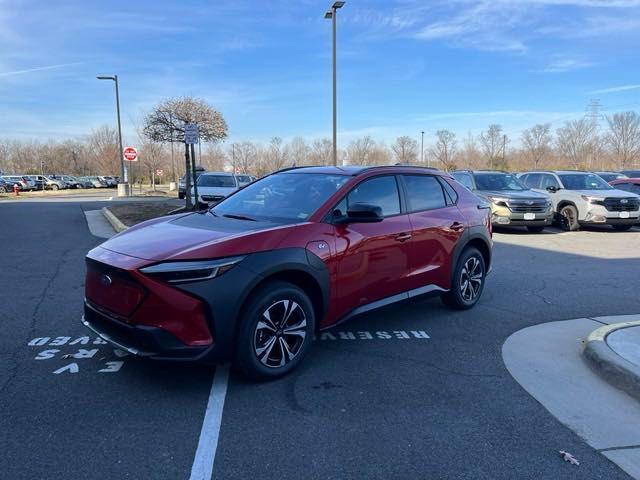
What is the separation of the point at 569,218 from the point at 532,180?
8.13ft

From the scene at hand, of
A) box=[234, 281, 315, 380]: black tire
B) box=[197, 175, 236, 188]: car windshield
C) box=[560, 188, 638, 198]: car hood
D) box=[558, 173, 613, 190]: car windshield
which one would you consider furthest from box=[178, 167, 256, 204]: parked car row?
box=[234, 281, 315, 380]: black tire

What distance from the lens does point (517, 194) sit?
13.7 metres

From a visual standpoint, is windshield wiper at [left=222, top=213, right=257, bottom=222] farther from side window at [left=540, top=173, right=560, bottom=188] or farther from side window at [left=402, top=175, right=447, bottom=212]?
side window at [left=540, top=173, right=560, bottom=188]

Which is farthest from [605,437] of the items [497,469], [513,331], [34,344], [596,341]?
[34,344]

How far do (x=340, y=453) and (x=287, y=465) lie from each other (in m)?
0.34

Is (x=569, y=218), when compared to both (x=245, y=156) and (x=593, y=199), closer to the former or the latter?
(x=593, y=199)

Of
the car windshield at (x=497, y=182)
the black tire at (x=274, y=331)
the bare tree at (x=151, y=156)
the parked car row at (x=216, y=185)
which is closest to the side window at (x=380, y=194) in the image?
the black tire at (x=274, y=331)

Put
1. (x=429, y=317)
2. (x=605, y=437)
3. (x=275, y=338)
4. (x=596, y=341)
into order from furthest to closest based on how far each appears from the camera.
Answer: (x=429, y=317) < (x=596, y=341) < (x=275, y=338) < (x=605, y=437)

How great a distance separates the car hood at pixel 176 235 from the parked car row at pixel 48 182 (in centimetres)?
4988

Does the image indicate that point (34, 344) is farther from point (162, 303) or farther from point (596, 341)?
point (596, 341)

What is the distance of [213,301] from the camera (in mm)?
3473

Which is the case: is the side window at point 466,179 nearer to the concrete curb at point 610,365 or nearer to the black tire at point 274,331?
the concrete curb at point 610,365

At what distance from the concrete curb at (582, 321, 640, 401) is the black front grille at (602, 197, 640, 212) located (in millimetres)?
10408

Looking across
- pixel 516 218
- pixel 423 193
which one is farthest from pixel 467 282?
pixel 516 218
